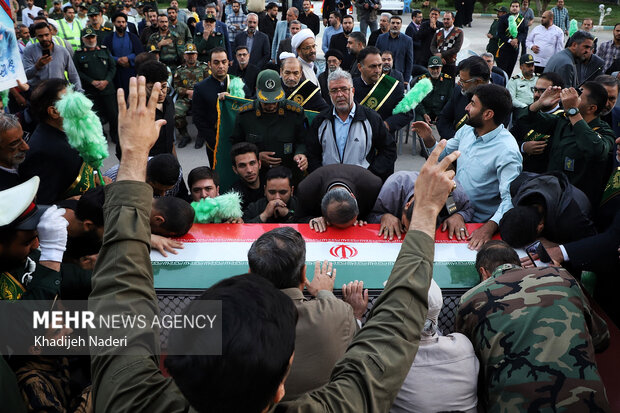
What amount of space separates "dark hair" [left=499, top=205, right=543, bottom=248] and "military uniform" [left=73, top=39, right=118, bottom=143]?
5.57m

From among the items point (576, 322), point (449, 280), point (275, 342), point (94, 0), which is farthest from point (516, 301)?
point (94, 0)

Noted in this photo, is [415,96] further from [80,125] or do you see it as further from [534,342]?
[534,342]

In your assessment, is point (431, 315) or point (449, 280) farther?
point (449, 280)

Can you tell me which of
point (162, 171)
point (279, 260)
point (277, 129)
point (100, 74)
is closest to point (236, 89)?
point (277, 129)

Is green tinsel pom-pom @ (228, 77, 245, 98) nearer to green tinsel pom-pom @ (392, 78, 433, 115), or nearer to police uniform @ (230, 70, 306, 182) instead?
police uniform @ (230, 70, 306, 182)

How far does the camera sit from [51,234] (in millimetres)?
2053

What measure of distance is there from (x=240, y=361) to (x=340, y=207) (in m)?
1.90

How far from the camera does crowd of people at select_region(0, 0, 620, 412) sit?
106cm

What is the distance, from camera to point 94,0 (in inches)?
483

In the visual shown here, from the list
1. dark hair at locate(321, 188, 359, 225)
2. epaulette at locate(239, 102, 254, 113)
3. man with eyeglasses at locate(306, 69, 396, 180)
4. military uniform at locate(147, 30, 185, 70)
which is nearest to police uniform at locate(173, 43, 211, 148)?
military uniform at locate(147, 30, 185, 70)

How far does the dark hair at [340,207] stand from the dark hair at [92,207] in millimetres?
1166

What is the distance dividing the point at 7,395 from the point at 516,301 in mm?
1737

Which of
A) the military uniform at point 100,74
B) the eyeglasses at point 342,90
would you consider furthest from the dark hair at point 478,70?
the military uniform at point 100,74

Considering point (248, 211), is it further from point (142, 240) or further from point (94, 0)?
point (94, 0)
